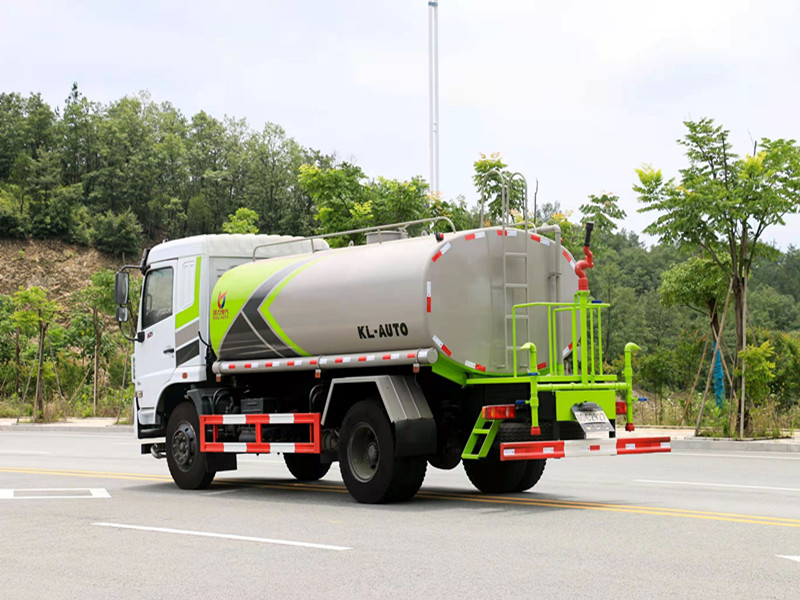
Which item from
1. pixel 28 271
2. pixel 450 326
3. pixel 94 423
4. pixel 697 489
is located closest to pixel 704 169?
pixel 697 489

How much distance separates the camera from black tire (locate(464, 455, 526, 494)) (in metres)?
13.3

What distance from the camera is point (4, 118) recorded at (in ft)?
324

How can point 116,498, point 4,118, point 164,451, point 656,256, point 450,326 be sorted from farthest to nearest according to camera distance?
1. point 656,256
2. point 4,118
3. point 164,451
4. point 116,498
5. point 450,326

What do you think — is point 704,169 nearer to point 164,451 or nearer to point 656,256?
point 164,451

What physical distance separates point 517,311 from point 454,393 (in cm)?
121

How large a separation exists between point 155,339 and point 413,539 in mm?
7507

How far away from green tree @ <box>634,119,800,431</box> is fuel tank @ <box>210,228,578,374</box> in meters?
11.1

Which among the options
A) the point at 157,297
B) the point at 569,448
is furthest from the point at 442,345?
the point at 157,297

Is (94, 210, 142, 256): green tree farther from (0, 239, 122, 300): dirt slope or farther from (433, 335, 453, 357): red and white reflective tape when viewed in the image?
(433, 335, 453, 357): red and white reflective tape

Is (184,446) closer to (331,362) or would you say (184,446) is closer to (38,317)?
(331,362)

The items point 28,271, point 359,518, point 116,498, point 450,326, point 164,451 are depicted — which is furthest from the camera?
point 28,271

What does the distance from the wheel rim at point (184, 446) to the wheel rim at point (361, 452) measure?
305 centimetres

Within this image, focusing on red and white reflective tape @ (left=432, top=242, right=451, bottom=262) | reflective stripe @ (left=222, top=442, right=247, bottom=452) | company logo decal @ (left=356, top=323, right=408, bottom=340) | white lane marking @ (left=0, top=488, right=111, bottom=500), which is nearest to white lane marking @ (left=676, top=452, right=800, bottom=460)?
reflective stripe @ (left=222, top=442, right=247, bottom=452)

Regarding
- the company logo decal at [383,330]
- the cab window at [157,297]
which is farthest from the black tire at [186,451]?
the company logo decal at [383,330]
